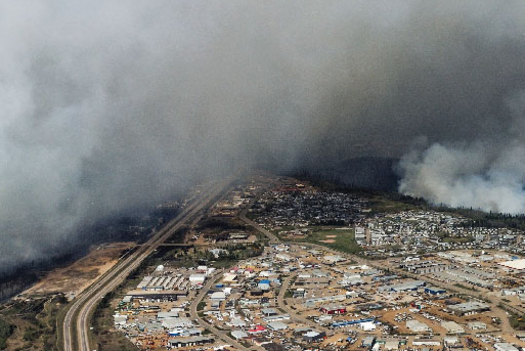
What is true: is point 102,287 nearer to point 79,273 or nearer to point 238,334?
Result: point 79,273

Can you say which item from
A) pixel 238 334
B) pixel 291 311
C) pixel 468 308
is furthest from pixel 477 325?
pixel 238 334

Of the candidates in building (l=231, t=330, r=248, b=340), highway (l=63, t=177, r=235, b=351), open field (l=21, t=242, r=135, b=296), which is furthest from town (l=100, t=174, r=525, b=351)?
open field (l=21, t=242, r=135, b=296)

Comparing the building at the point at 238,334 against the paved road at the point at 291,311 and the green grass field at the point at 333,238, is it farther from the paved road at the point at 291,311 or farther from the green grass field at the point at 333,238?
the green grass field at the point at 333,238

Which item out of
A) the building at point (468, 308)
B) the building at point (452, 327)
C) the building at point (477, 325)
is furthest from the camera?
the building at point (468, 308)

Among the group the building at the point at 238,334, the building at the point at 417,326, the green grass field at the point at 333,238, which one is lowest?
the building at the point at 238,334

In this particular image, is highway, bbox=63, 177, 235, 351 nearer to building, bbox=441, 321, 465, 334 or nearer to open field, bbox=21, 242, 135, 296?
open field, bbox=21, 242, 135, 296

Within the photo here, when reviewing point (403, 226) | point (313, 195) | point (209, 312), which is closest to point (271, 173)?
point (313, 195)

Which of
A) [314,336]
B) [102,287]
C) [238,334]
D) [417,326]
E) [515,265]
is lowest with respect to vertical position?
[238,334]

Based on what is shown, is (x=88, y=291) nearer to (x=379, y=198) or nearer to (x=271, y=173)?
(x=379, y=198)

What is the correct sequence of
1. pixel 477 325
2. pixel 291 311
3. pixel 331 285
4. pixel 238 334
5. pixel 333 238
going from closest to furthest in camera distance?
pixel 238 334, pixel 477 325, pixel 291 311, pixel 331 285, pixel 333 238

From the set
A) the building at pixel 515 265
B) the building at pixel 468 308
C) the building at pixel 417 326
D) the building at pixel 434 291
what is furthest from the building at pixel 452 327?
the building at pixel 515 265
